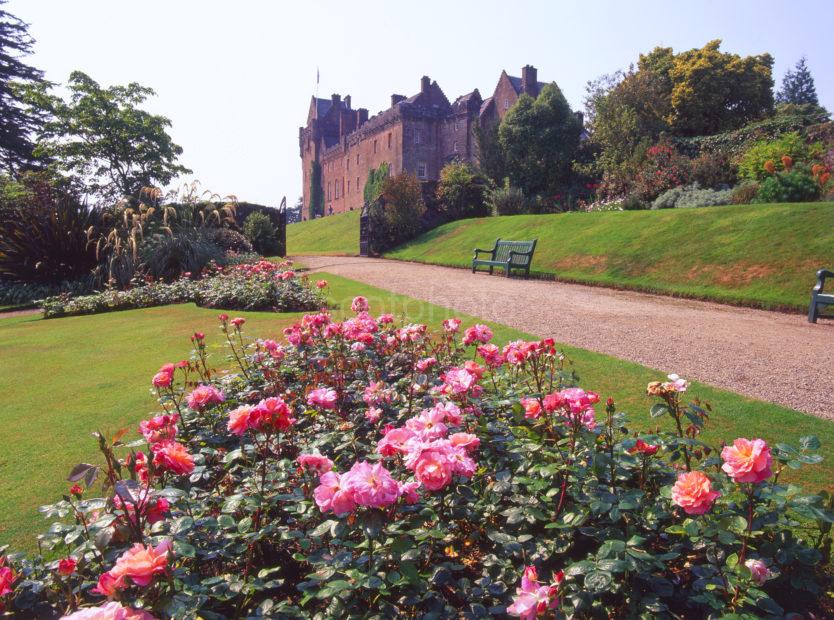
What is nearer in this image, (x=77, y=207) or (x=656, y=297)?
(x=656, y=297)

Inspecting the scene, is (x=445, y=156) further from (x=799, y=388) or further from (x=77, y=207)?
(x=799, y=388)

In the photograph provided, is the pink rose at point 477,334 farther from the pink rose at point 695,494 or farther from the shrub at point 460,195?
the shrub at point 460,195

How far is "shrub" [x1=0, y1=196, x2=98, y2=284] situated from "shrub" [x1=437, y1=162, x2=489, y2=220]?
15.2 m

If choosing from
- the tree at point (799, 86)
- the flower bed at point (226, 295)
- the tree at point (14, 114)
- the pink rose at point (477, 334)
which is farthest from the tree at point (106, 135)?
the tree at point (799, 86)

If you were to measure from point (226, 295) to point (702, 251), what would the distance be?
9563 mm

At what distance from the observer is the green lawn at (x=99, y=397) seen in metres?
2.96

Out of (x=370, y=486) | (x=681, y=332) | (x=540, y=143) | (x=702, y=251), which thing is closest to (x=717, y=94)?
(x=540, y=143)

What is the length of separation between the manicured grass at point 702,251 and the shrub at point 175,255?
7378 millimetres

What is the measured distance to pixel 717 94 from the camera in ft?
94.4

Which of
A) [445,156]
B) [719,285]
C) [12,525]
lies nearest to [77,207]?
[12,525]

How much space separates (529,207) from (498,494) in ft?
74.4

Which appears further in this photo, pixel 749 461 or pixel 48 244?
pixel 48 244

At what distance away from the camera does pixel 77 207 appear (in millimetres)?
13422

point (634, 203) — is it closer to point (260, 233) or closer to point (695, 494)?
point (260, 233)
